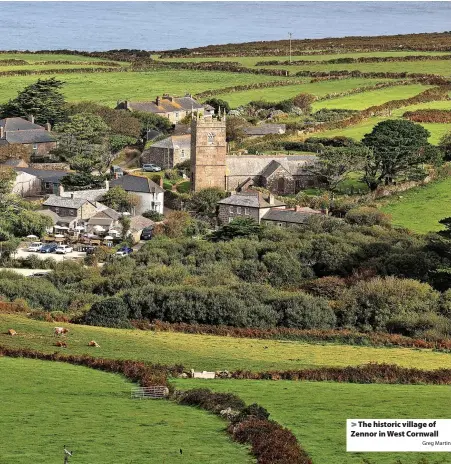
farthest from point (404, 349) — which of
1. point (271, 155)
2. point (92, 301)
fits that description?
point (271, 155)

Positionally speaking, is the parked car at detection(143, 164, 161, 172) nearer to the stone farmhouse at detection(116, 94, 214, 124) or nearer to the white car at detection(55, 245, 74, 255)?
the white car at detection(55, 245, 74, 255)

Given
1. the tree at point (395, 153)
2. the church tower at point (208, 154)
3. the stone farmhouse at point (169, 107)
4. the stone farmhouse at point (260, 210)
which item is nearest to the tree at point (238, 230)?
the stone farmhouse at point (260, 210)

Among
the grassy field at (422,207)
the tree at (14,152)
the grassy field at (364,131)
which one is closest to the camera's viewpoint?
the grassy field at (422,207)

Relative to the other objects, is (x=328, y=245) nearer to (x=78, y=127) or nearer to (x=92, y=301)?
(x=92, y=301)

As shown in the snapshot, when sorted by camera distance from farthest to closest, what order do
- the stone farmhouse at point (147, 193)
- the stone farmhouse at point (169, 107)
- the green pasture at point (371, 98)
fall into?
the green pasture at point (371, 98) < the stone farmhouse at point (169, 107) < the stone farmhouse at point (147, 193)

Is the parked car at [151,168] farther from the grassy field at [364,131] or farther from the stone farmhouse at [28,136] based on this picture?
the grassy field at [364,131]

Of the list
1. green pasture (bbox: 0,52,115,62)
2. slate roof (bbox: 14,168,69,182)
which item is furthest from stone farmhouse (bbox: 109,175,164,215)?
green pasture (bbox: 0,52,115,62)
